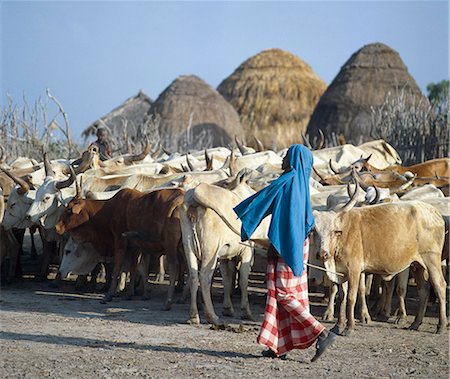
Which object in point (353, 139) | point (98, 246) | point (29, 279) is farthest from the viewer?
point (353, 139)

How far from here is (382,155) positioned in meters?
17.7

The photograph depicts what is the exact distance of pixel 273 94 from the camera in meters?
30.3

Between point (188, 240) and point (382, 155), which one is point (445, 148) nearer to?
point (382, 155)

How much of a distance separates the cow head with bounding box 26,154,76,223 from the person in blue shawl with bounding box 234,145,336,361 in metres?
4.80

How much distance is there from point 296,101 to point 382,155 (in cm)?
1300

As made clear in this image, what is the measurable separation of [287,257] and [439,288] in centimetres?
248

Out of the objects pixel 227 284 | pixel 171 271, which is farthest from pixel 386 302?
pixel 171 271

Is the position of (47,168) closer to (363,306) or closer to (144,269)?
(144,269)

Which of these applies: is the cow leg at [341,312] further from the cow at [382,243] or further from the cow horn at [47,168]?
the cow horn at [47,168]

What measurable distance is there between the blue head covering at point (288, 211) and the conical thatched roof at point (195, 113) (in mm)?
19223

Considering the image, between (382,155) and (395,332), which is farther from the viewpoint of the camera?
(382,155)

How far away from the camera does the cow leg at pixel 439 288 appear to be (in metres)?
8.30

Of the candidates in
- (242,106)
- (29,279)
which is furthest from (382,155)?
(242,106)

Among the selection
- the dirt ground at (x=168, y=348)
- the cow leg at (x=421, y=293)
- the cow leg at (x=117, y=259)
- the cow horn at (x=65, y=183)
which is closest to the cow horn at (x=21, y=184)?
the cow horn at (x=65, y=183)
